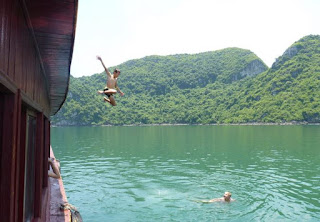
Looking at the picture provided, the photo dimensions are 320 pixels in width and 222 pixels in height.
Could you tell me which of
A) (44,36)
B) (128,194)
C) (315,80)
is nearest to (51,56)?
(44,36)

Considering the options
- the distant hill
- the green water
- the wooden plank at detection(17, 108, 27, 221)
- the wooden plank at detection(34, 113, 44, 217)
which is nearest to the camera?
the wooden plank at detection(17, 108, 27, 221)

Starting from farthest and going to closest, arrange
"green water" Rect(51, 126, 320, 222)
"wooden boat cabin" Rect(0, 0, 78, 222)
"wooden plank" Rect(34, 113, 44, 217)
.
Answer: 1. "green water" Rect(51, 126, 320, 222)
2. "wooden plank" Rect(34, 113, 44, 217)
3. "wooden boat cabin" Rect(0, 0, 78, 222)

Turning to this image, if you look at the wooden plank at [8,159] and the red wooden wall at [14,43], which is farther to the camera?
the wooden plank at [8,159]

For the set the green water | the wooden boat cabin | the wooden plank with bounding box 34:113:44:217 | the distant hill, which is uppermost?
the distant hill

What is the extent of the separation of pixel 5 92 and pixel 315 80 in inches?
6142

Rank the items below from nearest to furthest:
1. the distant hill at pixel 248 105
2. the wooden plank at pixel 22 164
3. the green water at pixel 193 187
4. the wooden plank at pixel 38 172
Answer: the wooden plank at pixel 22 164 → the wooden plank at pixel 38 172 → the green water at pixel 193 187 → the distant hill at pixel 248 105

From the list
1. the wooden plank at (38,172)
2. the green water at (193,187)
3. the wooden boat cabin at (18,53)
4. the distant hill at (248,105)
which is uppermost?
the distant hill at (248,105)

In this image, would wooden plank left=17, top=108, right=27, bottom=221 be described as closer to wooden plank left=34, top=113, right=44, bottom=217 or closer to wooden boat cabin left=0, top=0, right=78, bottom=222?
wooden boat cabin left=0, top=0, right=78, bottom=222

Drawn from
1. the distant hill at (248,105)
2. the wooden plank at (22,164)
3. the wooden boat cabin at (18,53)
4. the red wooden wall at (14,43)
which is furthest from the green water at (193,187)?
the distant hill at (248,105)

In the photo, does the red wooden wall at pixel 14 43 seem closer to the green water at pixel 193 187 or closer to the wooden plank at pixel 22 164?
the wooden plank at pixel 22 164

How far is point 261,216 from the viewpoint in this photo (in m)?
11.1

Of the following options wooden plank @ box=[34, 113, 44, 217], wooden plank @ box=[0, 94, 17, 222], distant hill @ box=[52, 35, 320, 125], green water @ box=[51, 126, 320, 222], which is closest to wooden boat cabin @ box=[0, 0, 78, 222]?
wooden plank @ box=[0, 94, 17, 222]

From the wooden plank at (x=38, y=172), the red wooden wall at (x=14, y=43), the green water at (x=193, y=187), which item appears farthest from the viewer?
the green water at (x=193, y=187)

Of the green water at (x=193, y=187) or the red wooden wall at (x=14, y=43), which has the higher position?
the red wooden wall at (x=14, y=43)
